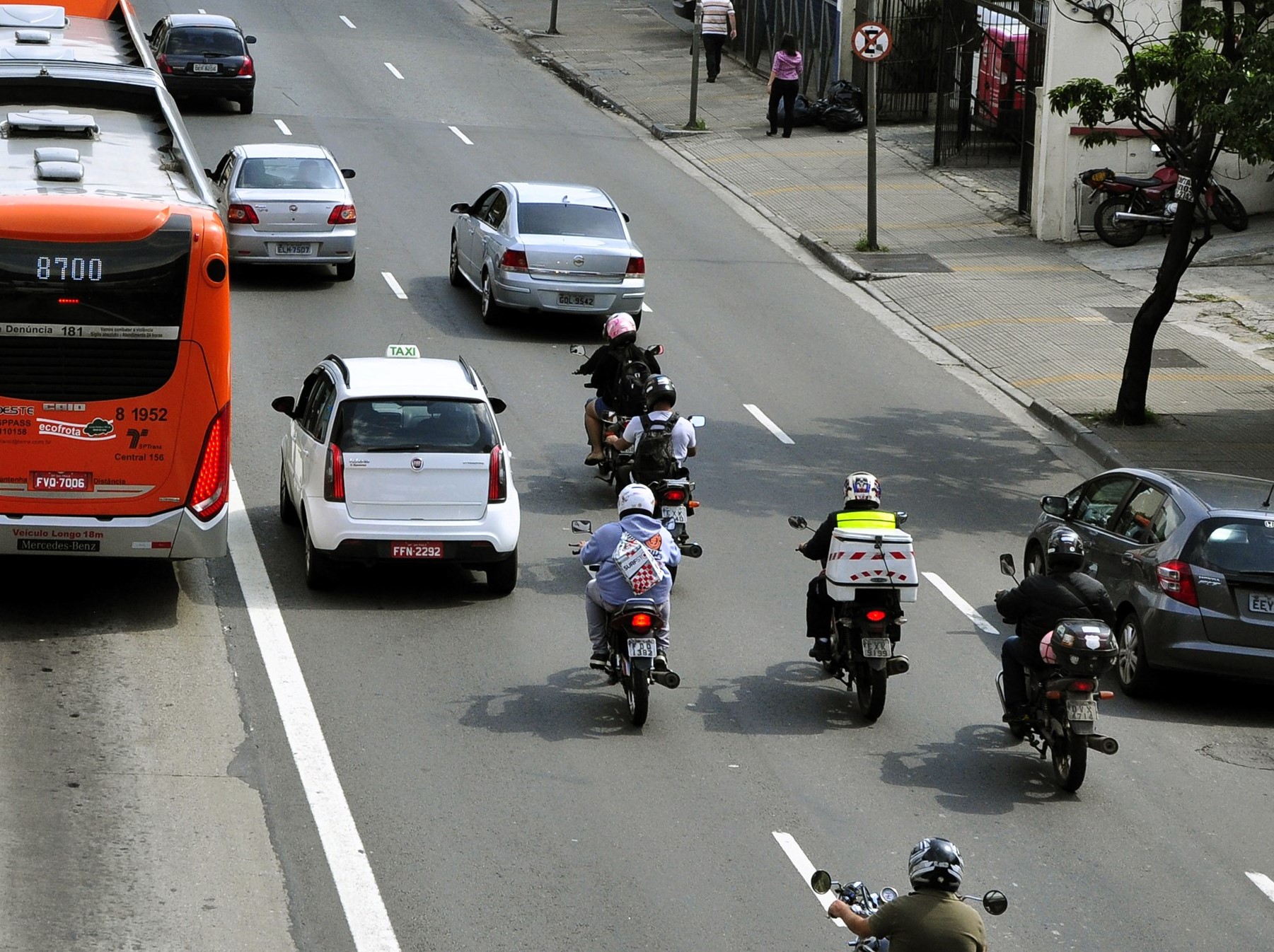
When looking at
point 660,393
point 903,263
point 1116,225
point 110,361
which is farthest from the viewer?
point 1116,225

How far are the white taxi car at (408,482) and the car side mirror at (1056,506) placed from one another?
13.6 feet

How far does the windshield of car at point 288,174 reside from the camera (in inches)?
985

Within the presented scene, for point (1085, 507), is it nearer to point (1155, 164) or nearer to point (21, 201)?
point (21, 201)

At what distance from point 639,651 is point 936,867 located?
4.98 meters

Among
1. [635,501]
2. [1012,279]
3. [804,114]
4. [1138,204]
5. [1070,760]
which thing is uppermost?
[804,114]

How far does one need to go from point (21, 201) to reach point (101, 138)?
6.44 ft

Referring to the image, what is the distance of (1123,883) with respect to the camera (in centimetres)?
1012

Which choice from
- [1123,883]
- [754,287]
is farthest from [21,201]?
[754,287]

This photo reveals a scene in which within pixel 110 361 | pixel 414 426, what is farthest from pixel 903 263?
pixel 110 361

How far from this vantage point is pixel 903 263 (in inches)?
1113

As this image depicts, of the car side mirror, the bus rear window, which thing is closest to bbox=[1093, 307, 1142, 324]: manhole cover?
the car side mirror

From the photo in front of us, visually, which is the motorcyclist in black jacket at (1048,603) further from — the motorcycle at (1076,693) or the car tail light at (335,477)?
the car tail light at (335,477)

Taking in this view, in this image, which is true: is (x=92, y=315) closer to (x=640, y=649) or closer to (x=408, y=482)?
(x=408, y=482)

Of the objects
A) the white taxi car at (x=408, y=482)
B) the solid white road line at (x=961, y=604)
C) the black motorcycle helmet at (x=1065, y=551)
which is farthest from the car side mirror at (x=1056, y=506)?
the white taxi car at (x=408, y=482)
